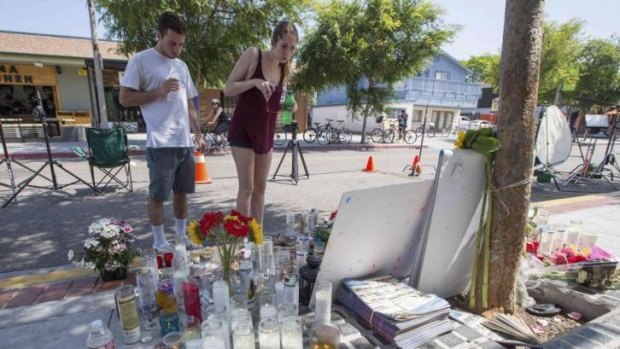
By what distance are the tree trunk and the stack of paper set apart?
1.75 feet

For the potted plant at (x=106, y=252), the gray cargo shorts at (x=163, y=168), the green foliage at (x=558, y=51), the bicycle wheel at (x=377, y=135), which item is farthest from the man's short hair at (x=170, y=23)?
the green foliage at (x=558, y=51)

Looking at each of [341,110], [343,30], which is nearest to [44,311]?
[343,30]

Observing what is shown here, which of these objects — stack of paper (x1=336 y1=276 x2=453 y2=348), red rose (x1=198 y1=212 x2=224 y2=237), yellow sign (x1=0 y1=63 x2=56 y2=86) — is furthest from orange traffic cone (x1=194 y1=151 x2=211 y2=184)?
yellow sign (x1=0 y1=63 x2=56 y2=86)

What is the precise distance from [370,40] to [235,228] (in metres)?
12.7

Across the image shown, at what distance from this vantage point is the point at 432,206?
1963 mm

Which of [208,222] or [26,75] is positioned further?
[26,75]

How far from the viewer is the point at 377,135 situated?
17219 mm

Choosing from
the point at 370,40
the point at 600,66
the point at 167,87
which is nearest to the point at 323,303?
the point at 167,87

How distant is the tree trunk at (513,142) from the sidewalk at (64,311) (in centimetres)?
43

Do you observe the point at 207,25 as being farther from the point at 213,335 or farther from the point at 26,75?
the point at 26,75

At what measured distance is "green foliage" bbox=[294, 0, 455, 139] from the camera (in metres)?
12.5

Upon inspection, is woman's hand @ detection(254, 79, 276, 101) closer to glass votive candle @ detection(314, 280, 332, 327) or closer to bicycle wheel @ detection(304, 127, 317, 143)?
glass votive candle @ detection(314, 280, 332, 327)

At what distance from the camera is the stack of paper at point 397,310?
63.5 inches

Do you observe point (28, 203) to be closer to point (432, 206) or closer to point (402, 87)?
point (432, 206)
